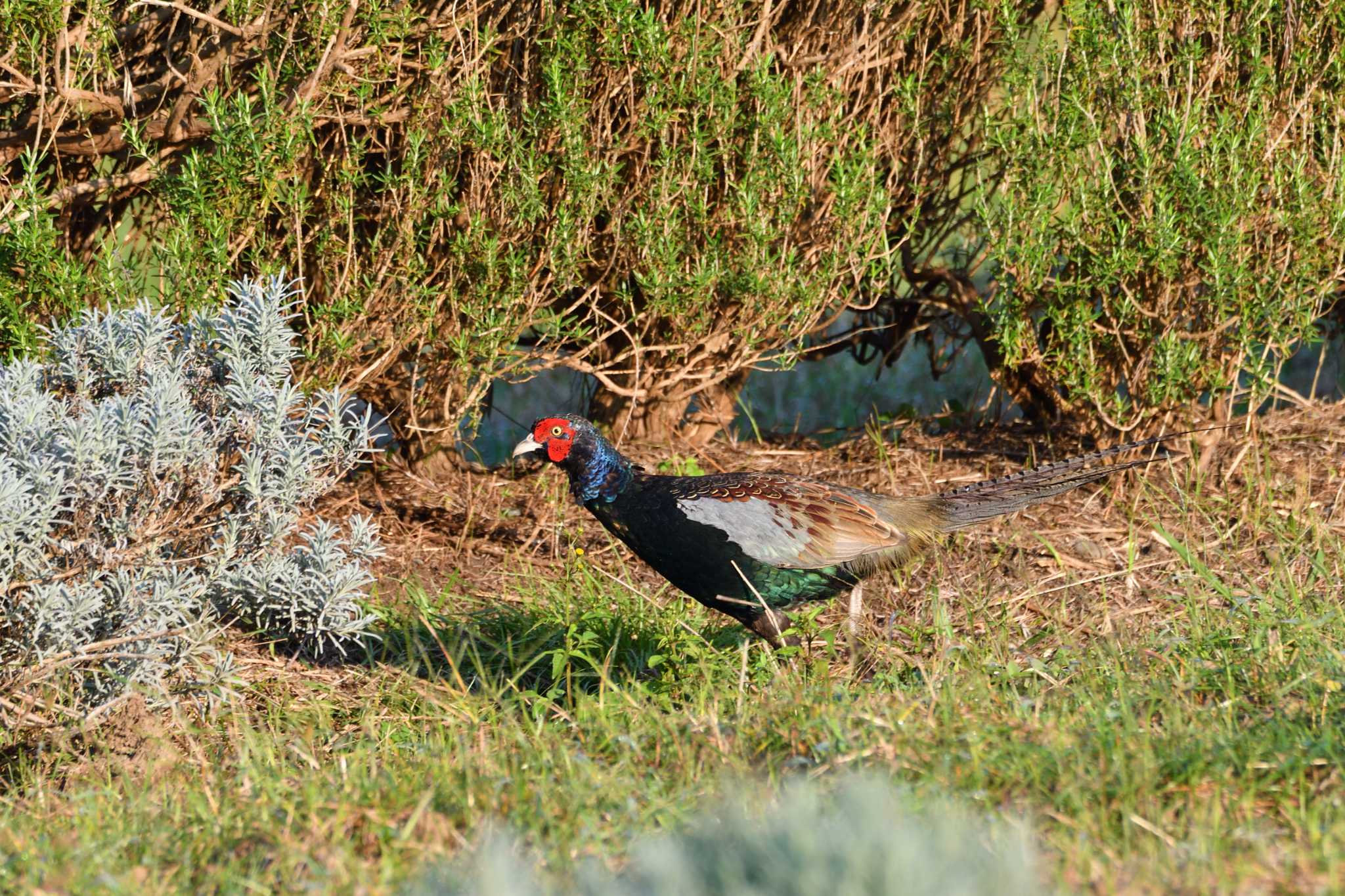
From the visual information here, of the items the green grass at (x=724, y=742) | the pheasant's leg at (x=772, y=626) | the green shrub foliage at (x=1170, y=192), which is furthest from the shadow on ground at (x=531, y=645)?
the green shrub foliage at (x=1170, y=192)

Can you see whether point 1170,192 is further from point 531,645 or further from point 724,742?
point 724,742

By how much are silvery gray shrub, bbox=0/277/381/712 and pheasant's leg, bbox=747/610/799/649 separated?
49.3 inches

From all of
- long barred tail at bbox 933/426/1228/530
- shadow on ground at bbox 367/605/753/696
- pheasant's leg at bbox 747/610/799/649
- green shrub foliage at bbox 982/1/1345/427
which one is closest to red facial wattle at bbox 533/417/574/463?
shadow on ground at bbox 367/605/753/696

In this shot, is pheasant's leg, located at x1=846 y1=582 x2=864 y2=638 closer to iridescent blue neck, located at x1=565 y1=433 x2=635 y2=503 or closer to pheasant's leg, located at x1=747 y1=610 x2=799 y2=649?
pheasant's leg, located at x1=747 y1=610 x2=799 y2=649

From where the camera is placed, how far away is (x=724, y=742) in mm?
3248

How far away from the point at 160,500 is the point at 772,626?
75.3 inches

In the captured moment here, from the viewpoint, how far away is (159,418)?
12.0 ft

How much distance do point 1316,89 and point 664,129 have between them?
257 cm

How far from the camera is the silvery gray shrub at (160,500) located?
3.59 metres

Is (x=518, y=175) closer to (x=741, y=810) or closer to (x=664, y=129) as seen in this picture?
(x=664, y=129)

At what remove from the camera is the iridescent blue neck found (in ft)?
14.7

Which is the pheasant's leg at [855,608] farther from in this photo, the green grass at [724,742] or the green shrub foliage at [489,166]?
the green shrub foliage at [489,166]

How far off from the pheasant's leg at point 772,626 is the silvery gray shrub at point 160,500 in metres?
1.25

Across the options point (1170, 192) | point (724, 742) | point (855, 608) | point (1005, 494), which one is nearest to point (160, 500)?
point (724, 742)
